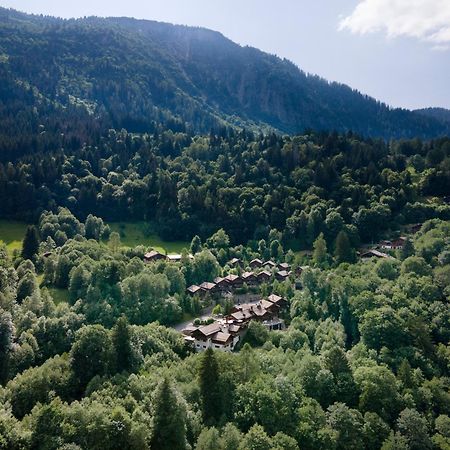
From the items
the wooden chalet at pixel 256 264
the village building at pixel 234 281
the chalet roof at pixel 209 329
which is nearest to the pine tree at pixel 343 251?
the wooden chalet at pixel 256 264

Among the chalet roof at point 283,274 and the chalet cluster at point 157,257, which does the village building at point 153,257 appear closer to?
the chalet cluster at point 157,257

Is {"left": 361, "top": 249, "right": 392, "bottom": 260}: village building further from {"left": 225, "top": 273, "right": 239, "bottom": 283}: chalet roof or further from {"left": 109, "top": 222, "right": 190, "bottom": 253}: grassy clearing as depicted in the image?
{"left": 109, "top": 222, "right": 190, "bottom": 253}: grassy clearing

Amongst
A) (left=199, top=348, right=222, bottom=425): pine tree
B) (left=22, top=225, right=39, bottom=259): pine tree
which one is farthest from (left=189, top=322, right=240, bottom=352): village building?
(left=22, top=225, right=39, bottom=259): pine tree

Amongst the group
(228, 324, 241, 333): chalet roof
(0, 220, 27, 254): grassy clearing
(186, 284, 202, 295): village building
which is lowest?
(0, 220, 27, 254): grassy clearing

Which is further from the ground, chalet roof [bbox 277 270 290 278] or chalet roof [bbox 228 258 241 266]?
chalet roof [bbox 277 270 290 278]

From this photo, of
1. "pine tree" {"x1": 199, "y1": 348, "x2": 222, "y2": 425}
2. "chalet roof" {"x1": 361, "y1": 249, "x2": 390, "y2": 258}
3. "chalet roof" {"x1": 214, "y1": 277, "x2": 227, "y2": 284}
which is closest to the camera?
"pine tree" {"x1": 199, "y1": 348, "x2": 222, "y2": 425}
